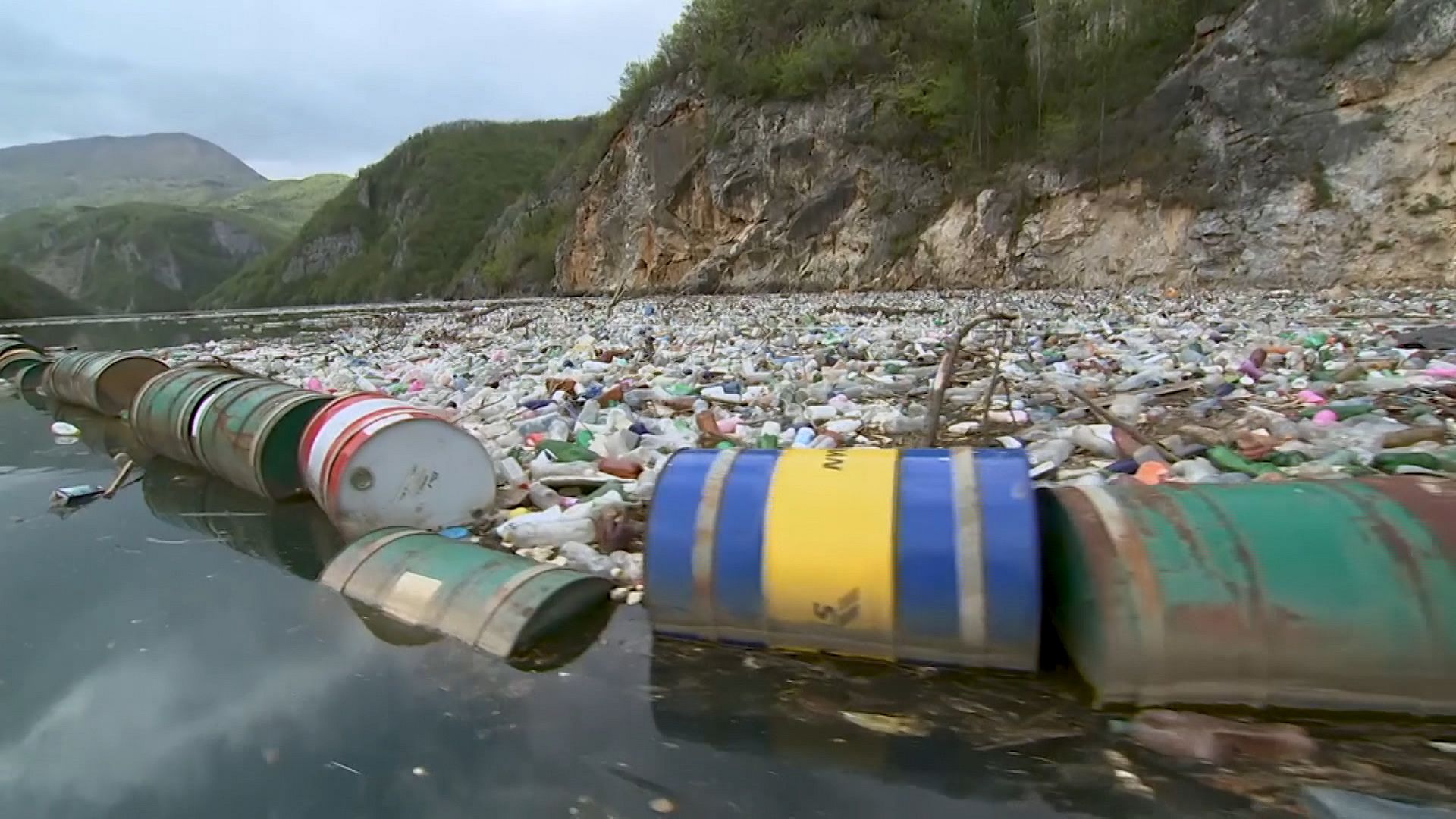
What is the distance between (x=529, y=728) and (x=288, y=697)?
75 centimetres

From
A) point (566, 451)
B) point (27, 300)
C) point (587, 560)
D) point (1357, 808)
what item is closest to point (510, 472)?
point (566, 451)

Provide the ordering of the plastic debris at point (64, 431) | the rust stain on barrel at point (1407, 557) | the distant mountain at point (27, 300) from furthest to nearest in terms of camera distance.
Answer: the distant mountain at point (27, 300), the plastic debris at point (64, 431), the rust stain on barrel at point (1407, 557)

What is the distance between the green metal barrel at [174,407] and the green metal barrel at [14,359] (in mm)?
7204

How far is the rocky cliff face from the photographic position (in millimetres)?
15672

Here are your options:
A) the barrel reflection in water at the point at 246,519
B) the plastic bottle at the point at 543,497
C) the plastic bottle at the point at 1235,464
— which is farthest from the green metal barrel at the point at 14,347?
the plastic bottle at the point at 1235,464

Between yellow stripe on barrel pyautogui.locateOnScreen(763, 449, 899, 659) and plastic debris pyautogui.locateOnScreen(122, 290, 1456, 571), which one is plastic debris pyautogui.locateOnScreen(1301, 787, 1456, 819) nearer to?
yellow stripe on barrel pyautogui.locateOnScreen(763, 449, 899, 659)

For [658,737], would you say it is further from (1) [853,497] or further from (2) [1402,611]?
(2) [1402,611]

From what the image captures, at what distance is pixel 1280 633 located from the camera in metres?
1.75

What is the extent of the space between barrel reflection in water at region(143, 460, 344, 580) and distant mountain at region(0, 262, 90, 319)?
70.9 metres

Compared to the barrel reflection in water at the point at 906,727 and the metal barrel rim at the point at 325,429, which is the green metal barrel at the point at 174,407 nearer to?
the metal barrel rim at the point at 325,429

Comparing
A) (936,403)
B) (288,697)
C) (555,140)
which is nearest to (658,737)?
(288,697)

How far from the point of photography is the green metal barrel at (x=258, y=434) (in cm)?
395

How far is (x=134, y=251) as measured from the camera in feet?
386

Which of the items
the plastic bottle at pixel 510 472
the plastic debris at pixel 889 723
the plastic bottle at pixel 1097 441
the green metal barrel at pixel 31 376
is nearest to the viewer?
the plastic debris at pixel 889 723
